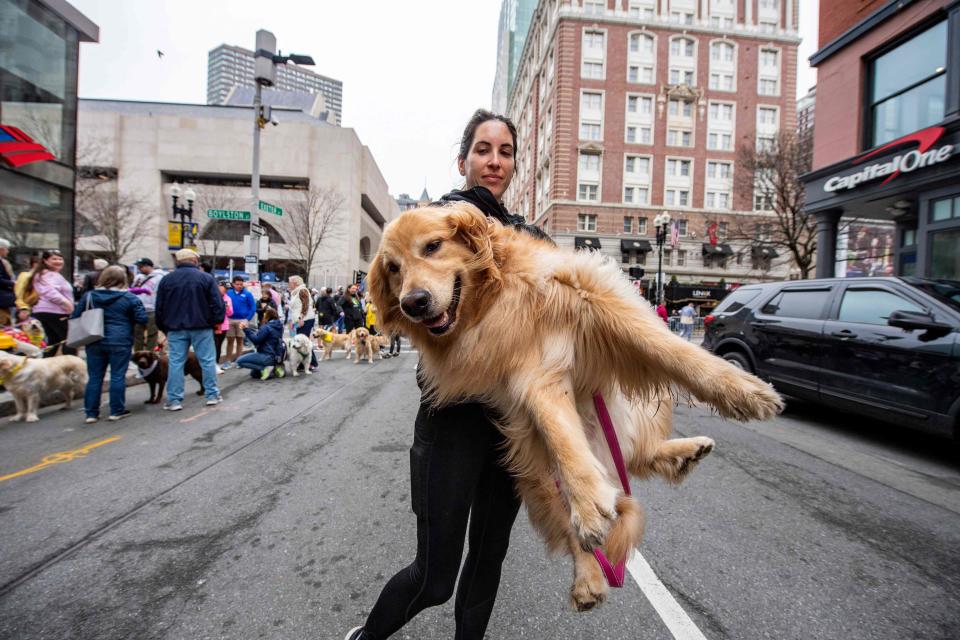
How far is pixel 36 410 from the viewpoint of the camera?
19.2 ft

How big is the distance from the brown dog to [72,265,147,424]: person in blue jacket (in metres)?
0.60

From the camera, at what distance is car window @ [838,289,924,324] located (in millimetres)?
4983

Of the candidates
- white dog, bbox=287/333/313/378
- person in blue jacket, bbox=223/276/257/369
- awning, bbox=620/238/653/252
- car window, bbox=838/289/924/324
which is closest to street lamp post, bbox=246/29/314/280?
person in blue jacket, bbox=223/276/257/369

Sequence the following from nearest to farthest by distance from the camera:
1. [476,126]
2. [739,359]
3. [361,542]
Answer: [476,126] → [361,542] → [739,359]

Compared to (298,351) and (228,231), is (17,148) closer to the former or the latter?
(298,351)

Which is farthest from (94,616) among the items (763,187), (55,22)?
(763,187)

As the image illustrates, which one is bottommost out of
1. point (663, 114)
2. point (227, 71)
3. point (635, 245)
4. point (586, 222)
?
point (635, 245)

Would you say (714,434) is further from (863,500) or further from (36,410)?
(36,410)

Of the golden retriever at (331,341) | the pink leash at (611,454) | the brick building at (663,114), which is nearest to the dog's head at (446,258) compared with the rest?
the pink leash at (611,454)

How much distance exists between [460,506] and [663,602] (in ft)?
5.02

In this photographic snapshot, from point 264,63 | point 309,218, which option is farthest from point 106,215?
point 264,63

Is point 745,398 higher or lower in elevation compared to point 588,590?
higher

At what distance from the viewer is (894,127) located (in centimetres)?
1138

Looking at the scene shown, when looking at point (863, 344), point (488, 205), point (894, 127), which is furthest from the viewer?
point (894, 127)
